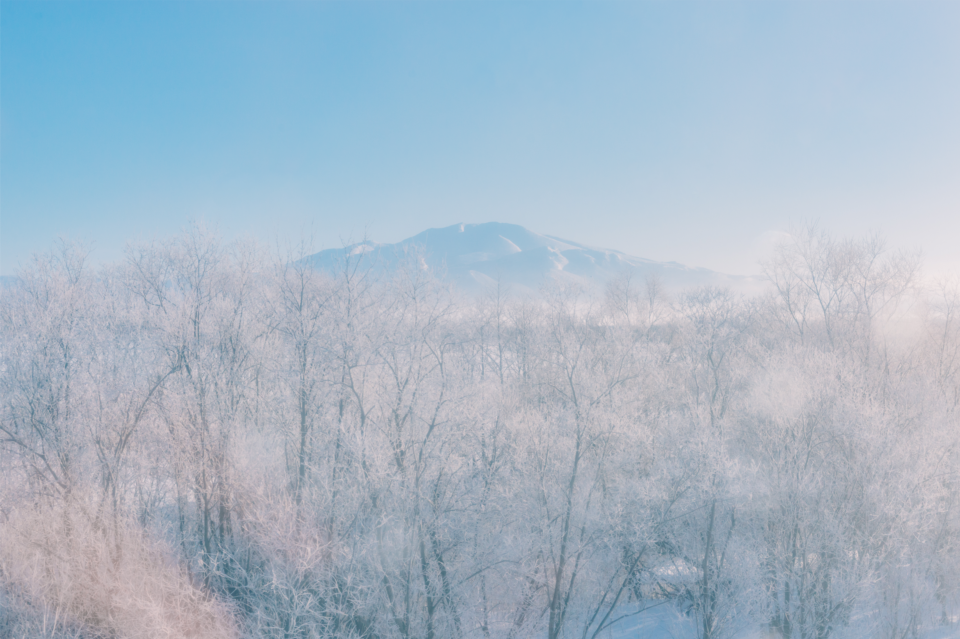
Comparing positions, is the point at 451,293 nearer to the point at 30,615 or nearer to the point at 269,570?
the point at 269,570

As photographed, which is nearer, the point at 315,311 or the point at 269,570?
the point at 269,570

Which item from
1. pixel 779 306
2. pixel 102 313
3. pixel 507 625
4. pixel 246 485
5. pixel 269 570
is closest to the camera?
pixel 269 570

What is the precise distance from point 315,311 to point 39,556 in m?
11.2

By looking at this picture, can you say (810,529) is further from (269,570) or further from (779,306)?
(269,570)

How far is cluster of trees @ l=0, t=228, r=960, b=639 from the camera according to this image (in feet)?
51.2

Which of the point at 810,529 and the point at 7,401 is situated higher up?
the point at 7,401

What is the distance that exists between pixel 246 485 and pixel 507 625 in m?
11.0

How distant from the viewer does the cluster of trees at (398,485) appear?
15.6m

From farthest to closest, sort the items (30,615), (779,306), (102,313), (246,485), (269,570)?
(779,306) < (102,313) < (246,485) < (269,570) < (30,615)

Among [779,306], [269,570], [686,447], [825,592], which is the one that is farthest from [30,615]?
[779,306]

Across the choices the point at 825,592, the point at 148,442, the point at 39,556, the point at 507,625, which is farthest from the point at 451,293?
the point at 825,592

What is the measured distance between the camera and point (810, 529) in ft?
57.1

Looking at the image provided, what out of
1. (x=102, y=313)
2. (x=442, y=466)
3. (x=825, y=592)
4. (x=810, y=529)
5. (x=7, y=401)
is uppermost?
(x=102, y=313)

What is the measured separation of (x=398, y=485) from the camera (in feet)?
55.4
